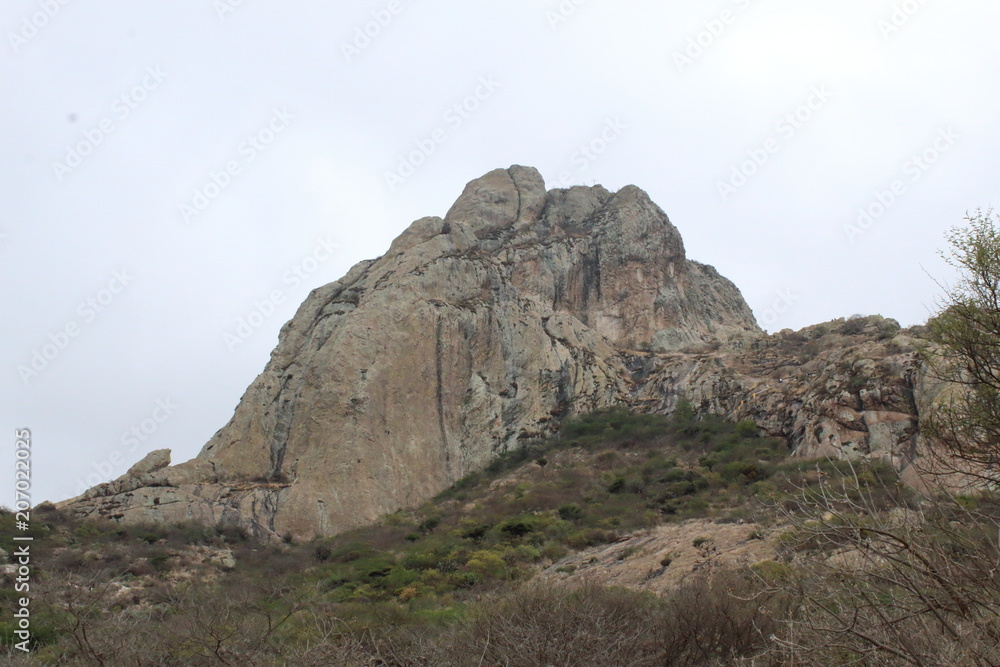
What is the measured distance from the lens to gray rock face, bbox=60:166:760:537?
105ft

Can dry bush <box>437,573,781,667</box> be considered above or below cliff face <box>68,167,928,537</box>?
below

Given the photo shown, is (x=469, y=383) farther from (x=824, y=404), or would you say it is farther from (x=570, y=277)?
(x=824, y=404)

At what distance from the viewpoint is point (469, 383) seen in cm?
3881

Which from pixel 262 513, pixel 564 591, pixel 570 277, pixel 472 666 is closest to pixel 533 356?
pixel 570 277

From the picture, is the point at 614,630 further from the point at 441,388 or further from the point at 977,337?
the point at 441,388

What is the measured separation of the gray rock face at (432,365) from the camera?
3197 centimetres

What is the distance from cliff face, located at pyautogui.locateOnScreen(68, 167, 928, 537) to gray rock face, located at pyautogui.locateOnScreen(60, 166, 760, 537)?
0.09m

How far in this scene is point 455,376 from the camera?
38.7m

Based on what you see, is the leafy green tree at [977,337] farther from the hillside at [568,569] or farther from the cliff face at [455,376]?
the cliff face at [455,376]

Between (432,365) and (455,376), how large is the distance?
4.72 feet

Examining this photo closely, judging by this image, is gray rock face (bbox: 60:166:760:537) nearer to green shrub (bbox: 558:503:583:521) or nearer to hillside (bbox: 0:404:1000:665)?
hillside (bbox: 0:404:1000:665)

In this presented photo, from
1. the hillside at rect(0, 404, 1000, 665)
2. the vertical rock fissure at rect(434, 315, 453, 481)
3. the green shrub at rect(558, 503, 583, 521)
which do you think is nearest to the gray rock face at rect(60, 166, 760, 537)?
the vertical rock fissure at rect(434, 315, 453, 481)

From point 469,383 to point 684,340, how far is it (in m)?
16.9

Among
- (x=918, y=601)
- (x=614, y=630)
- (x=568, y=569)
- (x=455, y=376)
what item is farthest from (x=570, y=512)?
(x=918, y=601)
